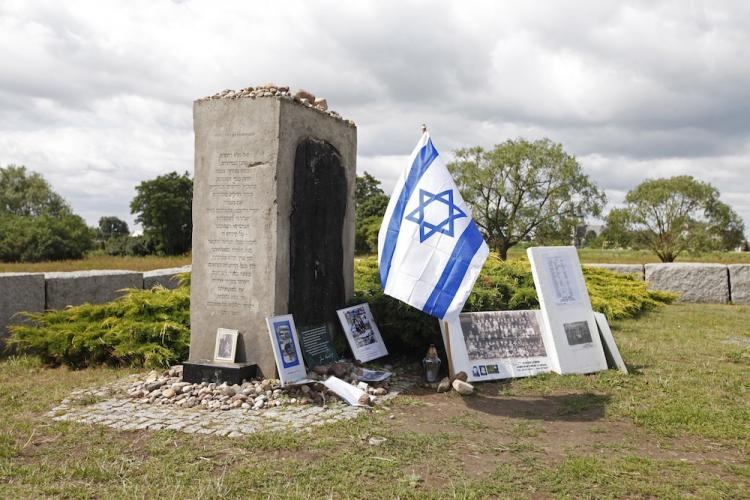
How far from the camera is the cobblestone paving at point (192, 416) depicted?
4520 millimetres

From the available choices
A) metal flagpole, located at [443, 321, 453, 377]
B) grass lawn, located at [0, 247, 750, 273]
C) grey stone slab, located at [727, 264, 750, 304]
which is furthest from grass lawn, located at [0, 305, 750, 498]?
grey stone slab, located at [727, 264, 750, 304]

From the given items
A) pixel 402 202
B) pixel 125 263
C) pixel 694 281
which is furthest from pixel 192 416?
pixel 125 263

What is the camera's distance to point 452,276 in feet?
17.5

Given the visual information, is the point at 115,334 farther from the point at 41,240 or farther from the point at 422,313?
the point at 41,240

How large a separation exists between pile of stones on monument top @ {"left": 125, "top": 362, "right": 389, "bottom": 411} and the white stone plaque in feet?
6.04

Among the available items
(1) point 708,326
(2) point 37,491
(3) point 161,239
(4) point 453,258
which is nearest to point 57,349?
(2) point 37,491

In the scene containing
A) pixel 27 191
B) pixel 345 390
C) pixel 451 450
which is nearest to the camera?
pixel 451 450

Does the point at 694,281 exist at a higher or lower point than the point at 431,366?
higher

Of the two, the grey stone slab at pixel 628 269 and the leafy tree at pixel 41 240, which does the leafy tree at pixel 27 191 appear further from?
the grey stone slab at pixel 628 269

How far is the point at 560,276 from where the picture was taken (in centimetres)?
655

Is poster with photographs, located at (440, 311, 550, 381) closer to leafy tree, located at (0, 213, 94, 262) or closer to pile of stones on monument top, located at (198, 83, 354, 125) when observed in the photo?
pile of stones on monument top, located at (198, 83, 354, 125)

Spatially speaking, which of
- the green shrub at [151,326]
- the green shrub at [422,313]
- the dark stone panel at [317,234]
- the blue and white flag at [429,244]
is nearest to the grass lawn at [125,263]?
the green shrub at [422,313]

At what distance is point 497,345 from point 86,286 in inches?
219

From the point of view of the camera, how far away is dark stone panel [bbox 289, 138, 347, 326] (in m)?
6.08
